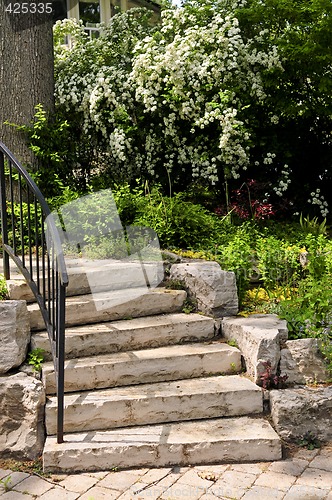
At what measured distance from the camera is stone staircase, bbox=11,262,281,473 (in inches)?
146

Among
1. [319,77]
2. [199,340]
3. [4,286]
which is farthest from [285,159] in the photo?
[4,286]

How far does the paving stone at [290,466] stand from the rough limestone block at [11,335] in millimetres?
1766

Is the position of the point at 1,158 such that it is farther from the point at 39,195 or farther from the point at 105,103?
the point at 105,103

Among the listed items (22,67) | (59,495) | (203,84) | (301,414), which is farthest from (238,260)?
(22,67)

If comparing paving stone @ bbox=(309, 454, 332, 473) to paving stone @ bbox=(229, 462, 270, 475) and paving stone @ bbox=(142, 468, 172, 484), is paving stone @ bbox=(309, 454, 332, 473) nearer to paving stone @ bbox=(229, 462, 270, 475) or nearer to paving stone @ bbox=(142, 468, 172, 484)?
paving stone @ bbox=(229, 462, 270, 475)

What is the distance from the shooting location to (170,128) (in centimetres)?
695

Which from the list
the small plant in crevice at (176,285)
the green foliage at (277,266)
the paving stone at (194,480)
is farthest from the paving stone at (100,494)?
the green foliage at (277,266)

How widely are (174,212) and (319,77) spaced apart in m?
2.61

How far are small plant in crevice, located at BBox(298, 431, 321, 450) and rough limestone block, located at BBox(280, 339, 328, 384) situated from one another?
39 centimetres

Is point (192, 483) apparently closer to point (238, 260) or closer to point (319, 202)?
point (238, 260)

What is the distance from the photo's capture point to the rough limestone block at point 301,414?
3971 millimetres

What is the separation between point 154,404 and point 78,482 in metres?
0.70

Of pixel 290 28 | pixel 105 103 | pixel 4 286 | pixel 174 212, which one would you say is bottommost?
pixel 4 286

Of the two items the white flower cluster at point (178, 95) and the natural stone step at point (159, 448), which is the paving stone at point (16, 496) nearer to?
the natural stone step at point (159, 448)
